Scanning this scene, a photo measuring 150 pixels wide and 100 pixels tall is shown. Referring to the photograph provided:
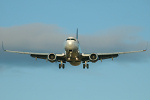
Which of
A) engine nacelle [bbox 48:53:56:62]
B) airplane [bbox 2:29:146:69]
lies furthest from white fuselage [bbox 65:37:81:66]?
engine nacelle [bbox 48:53:56:62]

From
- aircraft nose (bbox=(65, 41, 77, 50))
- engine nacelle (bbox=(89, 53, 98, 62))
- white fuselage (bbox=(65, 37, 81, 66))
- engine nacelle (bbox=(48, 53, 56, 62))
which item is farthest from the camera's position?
engine nacelle (bbox=(89, 53, 98, 62))

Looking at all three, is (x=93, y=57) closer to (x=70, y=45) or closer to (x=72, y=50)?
(x=72, y=50)

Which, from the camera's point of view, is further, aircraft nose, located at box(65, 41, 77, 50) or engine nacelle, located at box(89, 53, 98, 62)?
engine nacelle, located at box(89, 53, 98, 62)

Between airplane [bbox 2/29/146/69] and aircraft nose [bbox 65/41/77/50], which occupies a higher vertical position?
aircraft nose [bbox 65/41/77/50]

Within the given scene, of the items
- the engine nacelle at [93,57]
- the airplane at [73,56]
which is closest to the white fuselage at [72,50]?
the airplane at [73,56]

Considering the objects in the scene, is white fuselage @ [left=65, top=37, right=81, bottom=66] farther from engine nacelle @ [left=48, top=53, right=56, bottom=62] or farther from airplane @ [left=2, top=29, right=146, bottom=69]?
engine nacelle @ [left=48, top=53, right=56, bottom=62]

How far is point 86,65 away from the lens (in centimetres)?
5566

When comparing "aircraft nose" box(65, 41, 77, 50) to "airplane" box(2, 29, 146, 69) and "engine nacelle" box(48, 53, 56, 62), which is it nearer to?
"airplane" box(2, 29, 146, 69)

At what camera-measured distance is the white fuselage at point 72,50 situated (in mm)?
47094

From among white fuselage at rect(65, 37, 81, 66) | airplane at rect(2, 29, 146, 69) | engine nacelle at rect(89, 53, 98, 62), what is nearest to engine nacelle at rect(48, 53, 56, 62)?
airplane at rect(2, 29, 146, 69)

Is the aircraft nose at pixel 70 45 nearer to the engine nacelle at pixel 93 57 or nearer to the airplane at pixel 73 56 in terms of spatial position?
the airplane at pixel 73 56

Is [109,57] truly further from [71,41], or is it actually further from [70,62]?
[71,41]

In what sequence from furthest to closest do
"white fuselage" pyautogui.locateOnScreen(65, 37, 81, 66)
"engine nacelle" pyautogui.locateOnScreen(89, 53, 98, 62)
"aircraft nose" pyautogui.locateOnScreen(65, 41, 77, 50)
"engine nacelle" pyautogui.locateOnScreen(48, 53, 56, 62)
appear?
"engine nacelle" pyautogui.locateOnScreen(89, 53, 98, 62)
"engine nacelle" pyautogui.locateOnScreen(48, 53, 56, 62)
"white fuselage" pyautogui.locateOnScreen(65, 37, 81, 66)
"aircraft nose" pyautogui.locateOnScreen(65, 41, 77, 50)

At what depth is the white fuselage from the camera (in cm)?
4709
